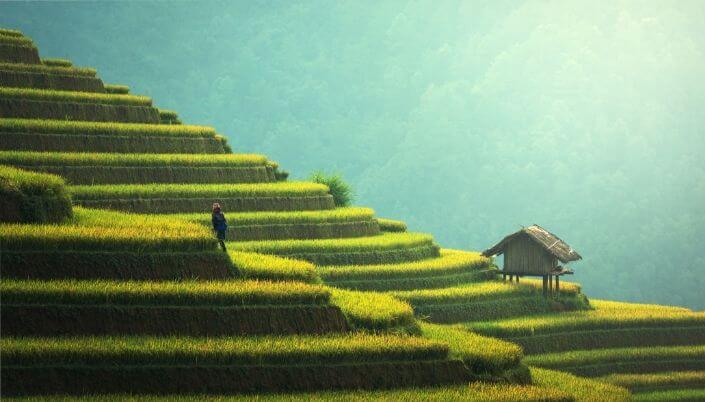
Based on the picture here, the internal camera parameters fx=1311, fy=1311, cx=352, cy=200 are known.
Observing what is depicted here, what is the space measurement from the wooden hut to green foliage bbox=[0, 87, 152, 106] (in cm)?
1385

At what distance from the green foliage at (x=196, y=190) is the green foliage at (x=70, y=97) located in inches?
192

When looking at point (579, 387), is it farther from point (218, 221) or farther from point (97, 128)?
point (97, 128)

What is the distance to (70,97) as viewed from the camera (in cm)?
4419

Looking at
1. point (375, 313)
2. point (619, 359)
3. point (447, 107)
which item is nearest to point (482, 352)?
point (375, 313)

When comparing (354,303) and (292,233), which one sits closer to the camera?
(354,303)

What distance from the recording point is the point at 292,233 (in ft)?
140

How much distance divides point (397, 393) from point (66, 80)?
2211cm

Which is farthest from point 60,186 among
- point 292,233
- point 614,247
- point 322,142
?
point 322,142

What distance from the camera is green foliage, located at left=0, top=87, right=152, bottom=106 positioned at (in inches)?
1700

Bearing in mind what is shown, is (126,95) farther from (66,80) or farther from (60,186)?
(60,186)

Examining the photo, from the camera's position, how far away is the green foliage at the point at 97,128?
1625 inches

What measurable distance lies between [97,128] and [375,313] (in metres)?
15.0

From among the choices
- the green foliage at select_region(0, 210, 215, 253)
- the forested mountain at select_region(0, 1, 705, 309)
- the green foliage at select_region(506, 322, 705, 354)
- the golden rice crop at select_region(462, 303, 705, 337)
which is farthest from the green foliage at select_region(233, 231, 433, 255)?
the forested mountain at select_region(0, 1, 705, 309)

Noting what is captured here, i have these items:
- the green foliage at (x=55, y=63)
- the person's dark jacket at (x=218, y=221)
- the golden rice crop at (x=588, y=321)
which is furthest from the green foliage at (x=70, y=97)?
the person's dark jacket at (x=218, y=221)
